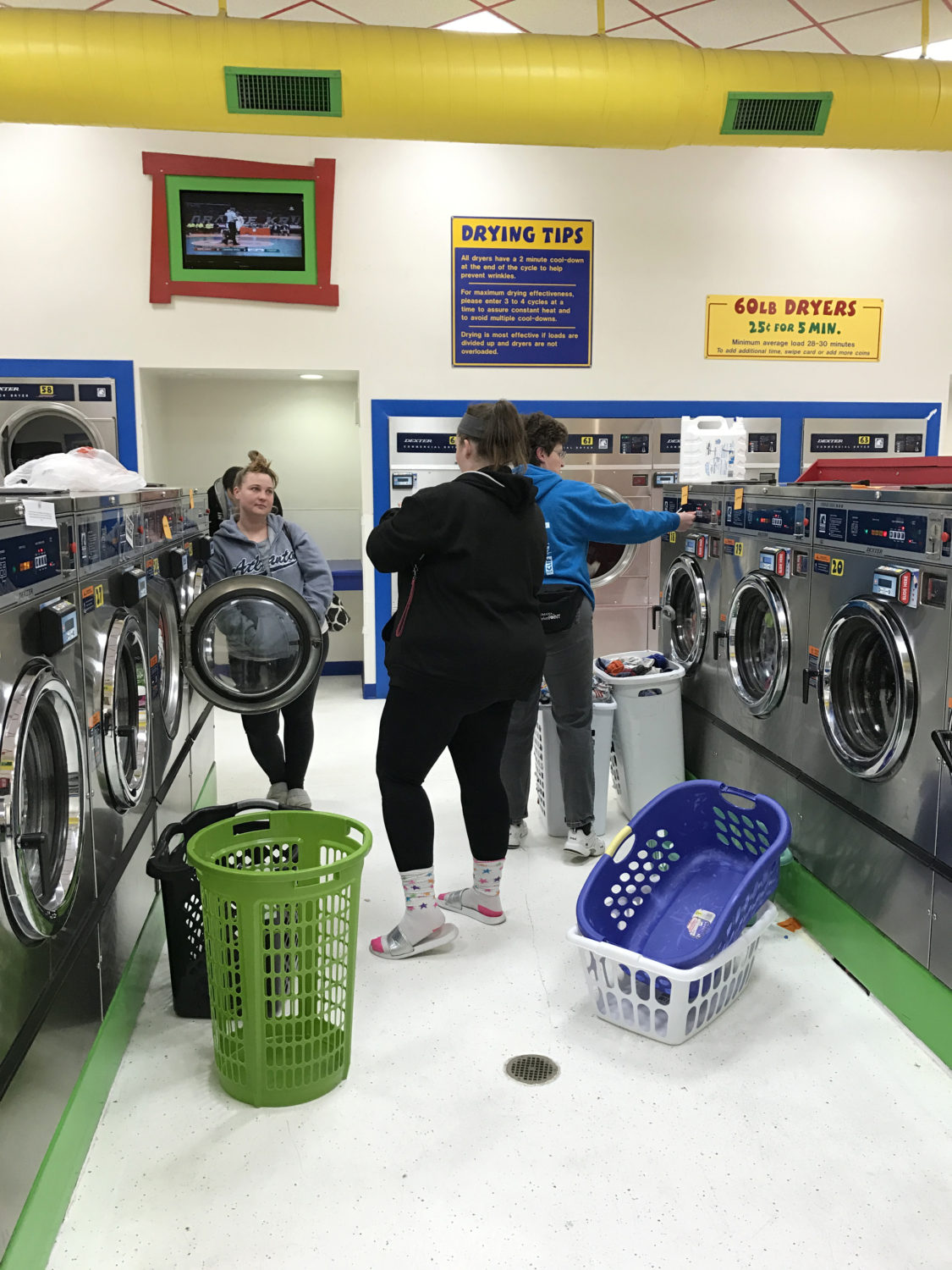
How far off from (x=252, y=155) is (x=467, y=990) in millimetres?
5251

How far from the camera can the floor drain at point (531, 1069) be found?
2.44 m

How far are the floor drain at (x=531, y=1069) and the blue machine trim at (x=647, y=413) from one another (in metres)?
4.19

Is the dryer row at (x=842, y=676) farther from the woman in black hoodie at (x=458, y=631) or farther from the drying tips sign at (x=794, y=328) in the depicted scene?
the drying tips sign at (x=794, y=328)

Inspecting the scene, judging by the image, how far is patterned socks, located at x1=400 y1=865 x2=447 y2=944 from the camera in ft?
9.61

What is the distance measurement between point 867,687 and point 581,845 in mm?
1279

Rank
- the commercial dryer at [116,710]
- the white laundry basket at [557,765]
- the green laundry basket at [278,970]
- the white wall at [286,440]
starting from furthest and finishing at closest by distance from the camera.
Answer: the white wall at [286,440], the white laundry basket at [557,765], the commercial dryer at [116,710], the green laundry basket at [278,970]

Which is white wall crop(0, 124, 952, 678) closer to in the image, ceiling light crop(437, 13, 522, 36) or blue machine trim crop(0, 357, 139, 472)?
blue machine trim crop(0, 357, 139, 472)

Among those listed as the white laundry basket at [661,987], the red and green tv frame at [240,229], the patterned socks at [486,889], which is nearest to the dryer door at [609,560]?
the red and green tv frame at [240,229]

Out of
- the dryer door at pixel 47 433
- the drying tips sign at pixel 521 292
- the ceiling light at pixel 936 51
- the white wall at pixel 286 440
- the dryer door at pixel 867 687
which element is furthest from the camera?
the white wall at pixel 286 440

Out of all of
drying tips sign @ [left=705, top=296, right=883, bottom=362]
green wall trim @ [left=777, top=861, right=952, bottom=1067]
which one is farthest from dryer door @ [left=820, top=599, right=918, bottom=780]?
drying tips sign @ [left=705, top=296, right=883, bottom=362]

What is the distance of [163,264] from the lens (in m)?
5.93

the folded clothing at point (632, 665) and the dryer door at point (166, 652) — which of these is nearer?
the dryer door at point (166, 652)

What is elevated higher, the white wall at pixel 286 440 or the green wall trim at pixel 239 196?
the green wall trim at pixel 239 196

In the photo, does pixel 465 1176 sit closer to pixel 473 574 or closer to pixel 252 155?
pixel 473 574
